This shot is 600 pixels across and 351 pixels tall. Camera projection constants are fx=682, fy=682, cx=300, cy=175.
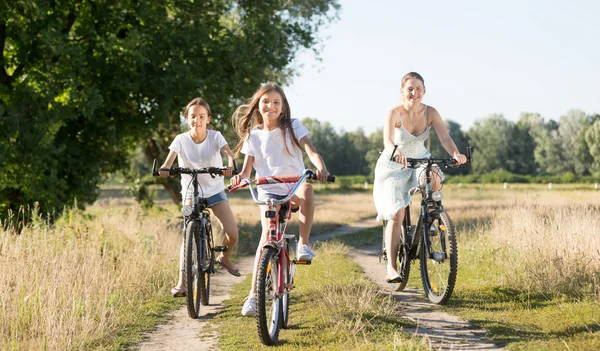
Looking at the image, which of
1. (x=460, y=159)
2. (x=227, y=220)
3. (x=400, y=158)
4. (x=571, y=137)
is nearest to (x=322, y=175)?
(x=400, y=158)

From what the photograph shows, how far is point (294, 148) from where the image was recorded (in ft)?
20.0

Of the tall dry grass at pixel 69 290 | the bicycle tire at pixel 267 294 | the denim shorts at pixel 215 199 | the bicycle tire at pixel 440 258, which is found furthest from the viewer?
the denim shorts at pixel 215 199

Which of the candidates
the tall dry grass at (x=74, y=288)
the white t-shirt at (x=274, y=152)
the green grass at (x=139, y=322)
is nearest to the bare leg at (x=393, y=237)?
the white t-shirt at (x=274, y=152)

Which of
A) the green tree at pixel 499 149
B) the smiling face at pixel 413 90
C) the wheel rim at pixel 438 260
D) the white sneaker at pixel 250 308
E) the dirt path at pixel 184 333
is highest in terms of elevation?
the green tree at pixel 499 149

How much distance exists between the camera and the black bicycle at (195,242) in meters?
6.89

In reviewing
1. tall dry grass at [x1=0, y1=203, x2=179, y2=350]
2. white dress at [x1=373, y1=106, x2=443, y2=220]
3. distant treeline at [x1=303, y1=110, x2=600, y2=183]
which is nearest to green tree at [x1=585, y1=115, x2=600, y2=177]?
distant treeline at [x1=303, y1=110, x2=600, y2=183]

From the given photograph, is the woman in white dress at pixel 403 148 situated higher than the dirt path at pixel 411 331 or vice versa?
the woman in white dress at pixel 403 148

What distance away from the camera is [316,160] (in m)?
5.84

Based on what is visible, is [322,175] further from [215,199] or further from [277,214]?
[215,199]

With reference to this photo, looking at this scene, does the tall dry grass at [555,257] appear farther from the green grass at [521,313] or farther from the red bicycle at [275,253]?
the red bicycle at [275,253]

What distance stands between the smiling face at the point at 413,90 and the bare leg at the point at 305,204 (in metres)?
1.90

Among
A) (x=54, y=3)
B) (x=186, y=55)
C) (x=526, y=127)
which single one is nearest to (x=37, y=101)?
(x=54, y=3)

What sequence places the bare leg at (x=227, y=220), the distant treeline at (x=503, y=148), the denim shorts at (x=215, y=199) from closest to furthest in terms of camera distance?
1. the denim shorts at (x=215, y=199)
2. the bare leg at (x=227, y=220)
3. the distant treeline at (x=503, y=148)

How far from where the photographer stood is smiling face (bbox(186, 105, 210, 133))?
7449mm
